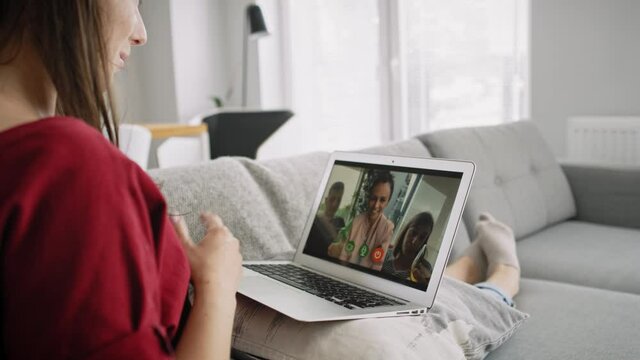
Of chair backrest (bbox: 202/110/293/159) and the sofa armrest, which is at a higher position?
chair backrest (bbox: 202/110/293/159)

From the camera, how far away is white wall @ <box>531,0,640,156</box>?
3.11 m

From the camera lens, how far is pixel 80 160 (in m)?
0.49

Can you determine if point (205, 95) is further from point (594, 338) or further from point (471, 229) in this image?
point (594, 338)

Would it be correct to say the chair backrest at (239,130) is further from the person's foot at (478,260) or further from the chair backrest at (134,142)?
the person's foot at (478,260)

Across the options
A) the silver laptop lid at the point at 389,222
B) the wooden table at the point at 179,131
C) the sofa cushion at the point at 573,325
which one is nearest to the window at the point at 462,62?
the wooden table at the point at 179,131

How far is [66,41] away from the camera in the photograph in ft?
1.84

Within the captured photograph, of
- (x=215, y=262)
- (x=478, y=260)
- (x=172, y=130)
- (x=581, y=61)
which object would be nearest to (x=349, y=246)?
(x=215, y=262)

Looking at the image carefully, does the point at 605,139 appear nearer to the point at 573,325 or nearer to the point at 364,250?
the point at 573,325

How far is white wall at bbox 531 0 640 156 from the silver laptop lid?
245 centimetres

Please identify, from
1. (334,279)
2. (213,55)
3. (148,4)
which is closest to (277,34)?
(213,55)

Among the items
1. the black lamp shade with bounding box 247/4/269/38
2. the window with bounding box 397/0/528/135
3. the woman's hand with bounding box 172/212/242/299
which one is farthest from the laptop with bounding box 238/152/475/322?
the black lamp shade with bounding box 247/4/269/38

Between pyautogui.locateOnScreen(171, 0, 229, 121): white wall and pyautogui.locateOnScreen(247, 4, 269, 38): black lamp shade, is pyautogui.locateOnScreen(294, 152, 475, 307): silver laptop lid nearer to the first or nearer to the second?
pyautogui.locateOnScreen(247, 4, 269, 38): black lamp shade

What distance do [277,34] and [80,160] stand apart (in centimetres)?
482

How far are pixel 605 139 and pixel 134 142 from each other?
2.34 metres
